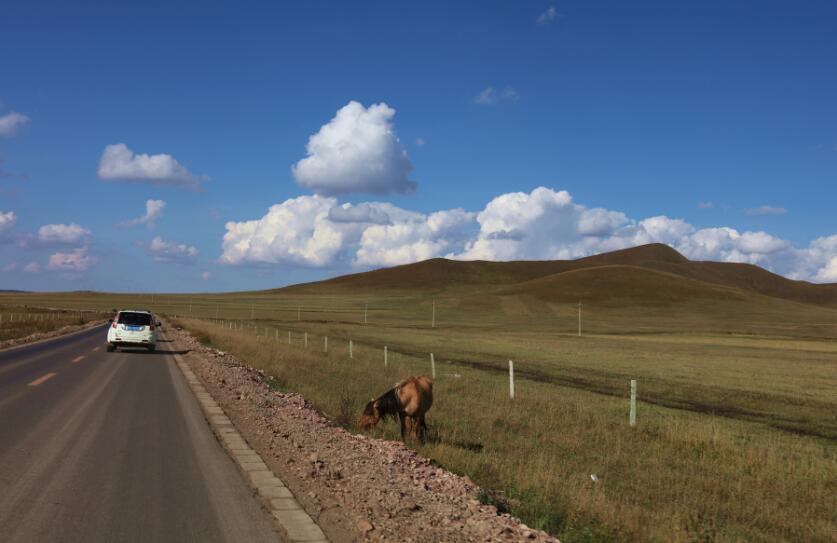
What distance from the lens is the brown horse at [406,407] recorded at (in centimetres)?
1217

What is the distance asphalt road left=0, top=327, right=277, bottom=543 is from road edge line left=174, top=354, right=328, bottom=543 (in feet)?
0.51

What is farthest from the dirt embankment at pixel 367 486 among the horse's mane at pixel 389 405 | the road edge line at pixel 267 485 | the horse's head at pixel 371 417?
the horse's mane at pixel 389 405

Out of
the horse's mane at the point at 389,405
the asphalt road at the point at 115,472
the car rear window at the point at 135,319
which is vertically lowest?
the asphalt road at the point at 115,472

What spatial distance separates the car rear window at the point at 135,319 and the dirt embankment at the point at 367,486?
65.8ft

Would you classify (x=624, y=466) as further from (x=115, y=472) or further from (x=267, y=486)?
(x=115, y=472)

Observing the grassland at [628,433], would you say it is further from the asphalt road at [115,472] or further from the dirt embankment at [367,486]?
the asphalt road at [115,472]

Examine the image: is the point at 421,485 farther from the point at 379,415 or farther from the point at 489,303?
the point at 489,303

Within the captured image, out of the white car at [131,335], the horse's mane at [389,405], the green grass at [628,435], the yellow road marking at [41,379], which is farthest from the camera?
the white car at [131,335]

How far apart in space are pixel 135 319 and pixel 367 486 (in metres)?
27.4

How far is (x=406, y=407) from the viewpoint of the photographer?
A: 12.2m

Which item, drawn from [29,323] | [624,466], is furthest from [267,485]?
[29,323]

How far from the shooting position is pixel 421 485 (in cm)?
799

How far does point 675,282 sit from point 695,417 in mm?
162125

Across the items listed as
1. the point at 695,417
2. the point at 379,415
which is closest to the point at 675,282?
the point at 695,417
